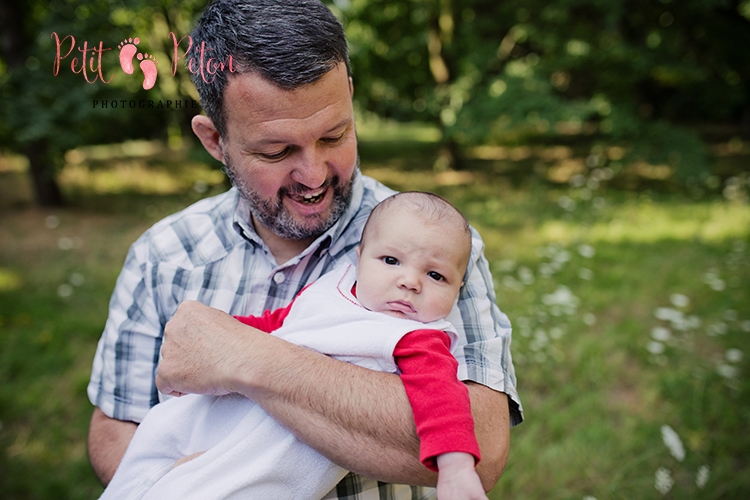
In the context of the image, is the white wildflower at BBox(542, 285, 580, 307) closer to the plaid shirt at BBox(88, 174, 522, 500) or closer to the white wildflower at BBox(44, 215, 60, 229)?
the plaid shirt at BBox(88, 174, 522, 500)

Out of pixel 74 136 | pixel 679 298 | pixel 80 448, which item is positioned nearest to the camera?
pixel 80 448

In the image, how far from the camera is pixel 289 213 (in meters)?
1.58

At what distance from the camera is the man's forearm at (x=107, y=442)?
1.53 m

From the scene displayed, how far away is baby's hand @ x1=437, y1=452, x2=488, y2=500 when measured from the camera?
1.03m

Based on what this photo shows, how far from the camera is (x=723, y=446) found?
273cm

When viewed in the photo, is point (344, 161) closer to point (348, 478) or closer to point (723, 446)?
point (348, 478)

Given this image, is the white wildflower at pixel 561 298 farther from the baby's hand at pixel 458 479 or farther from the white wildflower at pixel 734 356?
the baby's hand at pixel 458 479

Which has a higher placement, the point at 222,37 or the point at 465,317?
the point at 222,37

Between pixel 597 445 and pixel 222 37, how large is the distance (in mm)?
2639

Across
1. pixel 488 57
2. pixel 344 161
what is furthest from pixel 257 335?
pixel 488 57

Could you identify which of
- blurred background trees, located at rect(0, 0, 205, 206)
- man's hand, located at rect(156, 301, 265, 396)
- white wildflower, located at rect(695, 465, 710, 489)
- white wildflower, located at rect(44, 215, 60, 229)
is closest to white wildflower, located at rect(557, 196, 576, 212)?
white wildflower, located at rect(695, 465, 710, 489)

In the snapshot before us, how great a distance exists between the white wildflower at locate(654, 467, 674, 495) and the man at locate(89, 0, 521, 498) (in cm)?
121

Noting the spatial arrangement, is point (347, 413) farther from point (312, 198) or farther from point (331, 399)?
point (312, 198)

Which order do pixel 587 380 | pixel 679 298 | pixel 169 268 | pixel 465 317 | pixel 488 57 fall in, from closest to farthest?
1. pixel 465 317
2. pixel 169 268
3. pixel 587 380
4. pixel 679 298
5. pixel 488 57
